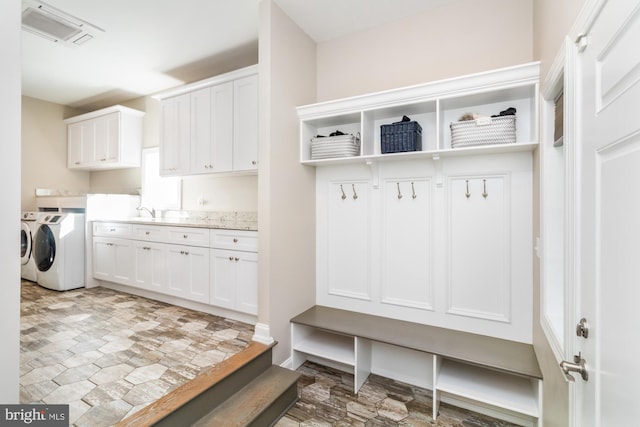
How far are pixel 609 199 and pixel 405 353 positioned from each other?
185 centimetres

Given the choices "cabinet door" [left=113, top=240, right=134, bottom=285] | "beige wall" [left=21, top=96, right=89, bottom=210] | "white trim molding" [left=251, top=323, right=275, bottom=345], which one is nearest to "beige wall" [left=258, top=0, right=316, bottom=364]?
"white trim molding" [left=251, top=323, right=275, bottom=345]

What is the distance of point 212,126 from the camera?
3230 mm

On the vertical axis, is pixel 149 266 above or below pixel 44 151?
below

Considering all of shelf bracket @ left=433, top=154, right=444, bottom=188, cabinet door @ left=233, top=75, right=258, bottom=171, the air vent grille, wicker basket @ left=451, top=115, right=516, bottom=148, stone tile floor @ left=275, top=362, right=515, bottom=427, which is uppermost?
the air vent grille

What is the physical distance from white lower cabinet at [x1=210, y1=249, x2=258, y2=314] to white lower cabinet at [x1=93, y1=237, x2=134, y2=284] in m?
1.41

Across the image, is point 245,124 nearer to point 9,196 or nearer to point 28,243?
point 9,196

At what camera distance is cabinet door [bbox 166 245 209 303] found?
2961 millimetres

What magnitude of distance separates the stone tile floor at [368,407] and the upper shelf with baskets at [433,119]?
170 centimetres

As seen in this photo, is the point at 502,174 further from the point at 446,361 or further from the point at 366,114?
the point at 446,361

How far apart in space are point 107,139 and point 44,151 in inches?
48.2

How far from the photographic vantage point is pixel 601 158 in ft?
2.80

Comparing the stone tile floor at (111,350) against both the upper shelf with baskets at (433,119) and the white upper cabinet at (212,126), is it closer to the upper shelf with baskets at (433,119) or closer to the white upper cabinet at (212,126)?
the white upper cabinet at (212,126)

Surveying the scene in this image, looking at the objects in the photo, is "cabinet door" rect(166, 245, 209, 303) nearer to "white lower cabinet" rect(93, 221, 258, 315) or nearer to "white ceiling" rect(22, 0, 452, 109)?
"white lower cabinet" rect(93, 221, 258, 315)

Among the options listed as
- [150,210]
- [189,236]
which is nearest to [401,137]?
[189,236]
